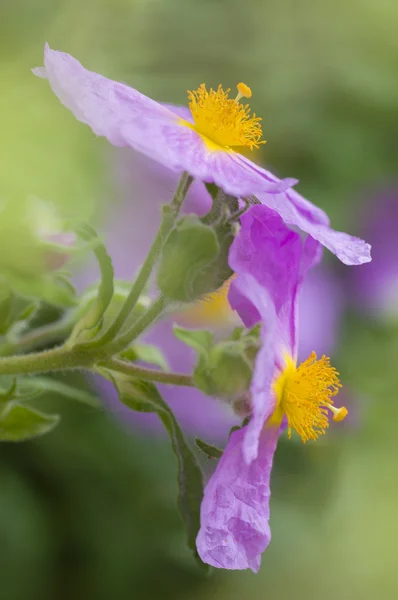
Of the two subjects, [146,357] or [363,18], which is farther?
[363,18]

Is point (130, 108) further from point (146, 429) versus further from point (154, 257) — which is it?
point (146, 429)

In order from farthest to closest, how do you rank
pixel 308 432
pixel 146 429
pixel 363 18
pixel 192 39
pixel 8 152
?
pixel 363 18 → pixel 192 39 → pixel 146 429 → pixel 308 432 → pixel 8 152

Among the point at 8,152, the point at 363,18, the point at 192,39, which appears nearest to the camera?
the point at 8,152

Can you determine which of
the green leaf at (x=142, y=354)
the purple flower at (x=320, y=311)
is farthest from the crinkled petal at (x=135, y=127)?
the purple flower at (x=320, y=311)

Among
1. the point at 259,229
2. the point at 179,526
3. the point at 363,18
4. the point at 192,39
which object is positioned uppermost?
the point at 363,18

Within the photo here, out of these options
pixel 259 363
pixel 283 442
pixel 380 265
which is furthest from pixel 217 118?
pixel 380 265

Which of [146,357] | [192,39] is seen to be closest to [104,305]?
[146,357]
